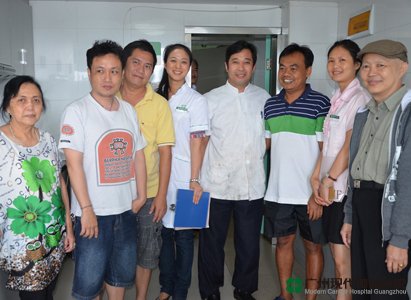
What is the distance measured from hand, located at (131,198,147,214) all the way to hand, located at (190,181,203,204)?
14.6 inches

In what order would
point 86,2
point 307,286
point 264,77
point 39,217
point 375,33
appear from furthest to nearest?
point 264,77, point 86,2, point 375,33, point 307,286, point 39,217

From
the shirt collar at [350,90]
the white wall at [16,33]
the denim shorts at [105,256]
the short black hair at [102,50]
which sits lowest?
the denim shorts at [105,256]

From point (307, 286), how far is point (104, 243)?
125 cm

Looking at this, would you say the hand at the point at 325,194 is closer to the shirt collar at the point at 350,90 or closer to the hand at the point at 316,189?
the hand at the point at 316,189

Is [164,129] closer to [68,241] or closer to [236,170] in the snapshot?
[236,170]

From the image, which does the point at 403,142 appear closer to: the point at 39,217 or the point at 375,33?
the point at 39,217

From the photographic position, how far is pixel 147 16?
335cm

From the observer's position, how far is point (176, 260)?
7.13 feet

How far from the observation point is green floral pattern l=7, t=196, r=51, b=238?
4.77ft

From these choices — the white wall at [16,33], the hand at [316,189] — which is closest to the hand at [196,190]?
the hand at [316,189]

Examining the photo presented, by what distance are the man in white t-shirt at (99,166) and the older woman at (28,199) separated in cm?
10

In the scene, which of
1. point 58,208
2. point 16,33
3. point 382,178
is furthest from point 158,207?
point 16,33

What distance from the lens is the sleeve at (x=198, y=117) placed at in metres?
2.04

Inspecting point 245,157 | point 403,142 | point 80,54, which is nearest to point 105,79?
point 245,157
